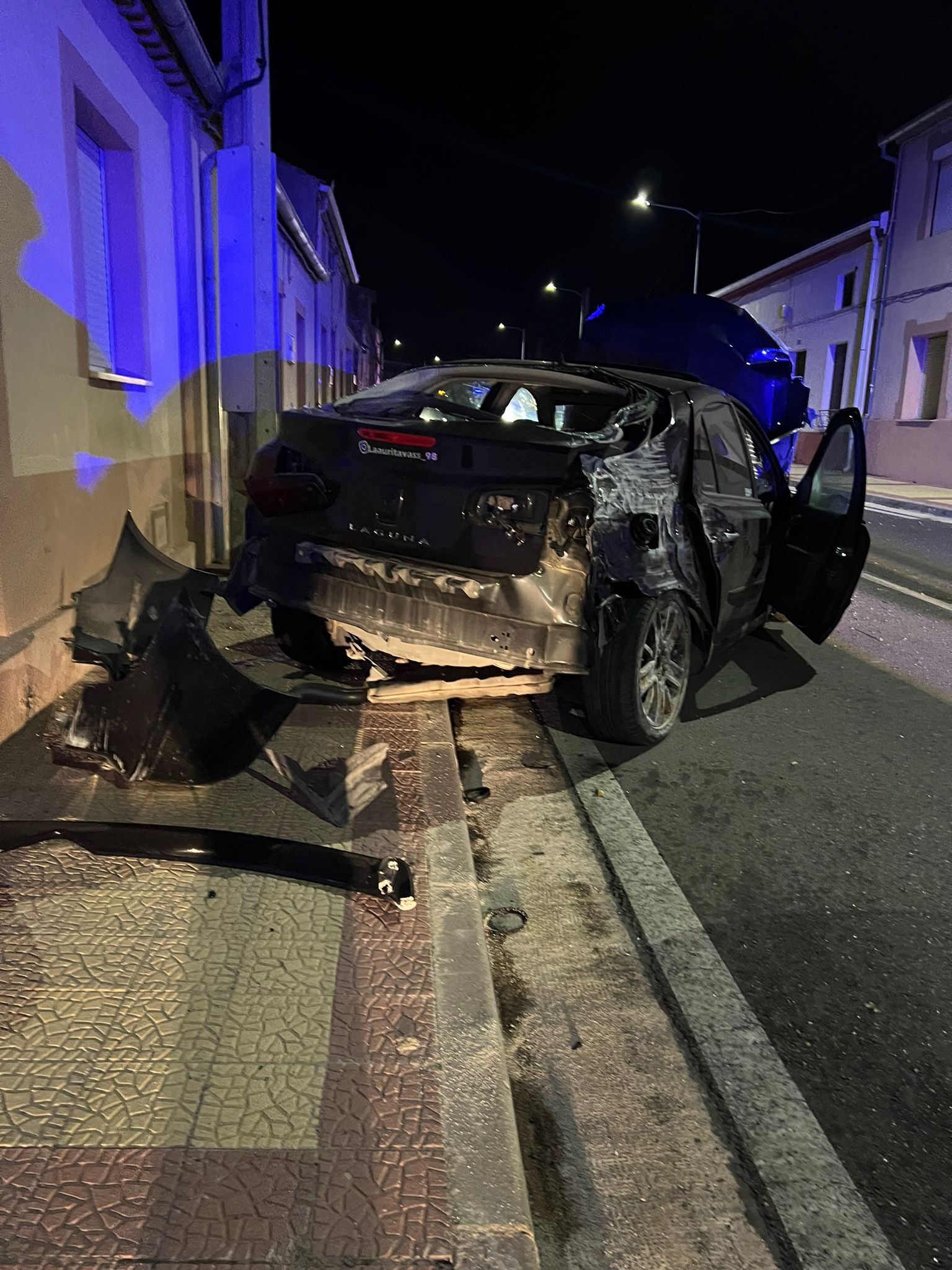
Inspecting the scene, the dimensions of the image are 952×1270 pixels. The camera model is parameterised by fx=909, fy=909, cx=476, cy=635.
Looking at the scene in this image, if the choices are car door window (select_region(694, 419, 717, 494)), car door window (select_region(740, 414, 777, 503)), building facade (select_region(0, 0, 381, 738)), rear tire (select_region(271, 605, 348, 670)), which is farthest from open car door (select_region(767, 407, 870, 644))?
building facade (select_region(0, 0, 381, 738))

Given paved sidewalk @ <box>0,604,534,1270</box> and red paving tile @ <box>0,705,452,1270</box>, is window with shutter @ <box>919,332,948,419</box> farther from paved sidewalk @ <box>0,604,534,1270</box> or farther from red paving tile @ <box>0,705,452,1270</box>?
red paving tile @ <box>0,705,452,1270</box>

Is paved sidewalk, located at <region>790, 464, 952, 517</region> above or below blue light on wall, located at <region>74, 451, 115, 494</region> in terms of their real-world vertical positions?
below

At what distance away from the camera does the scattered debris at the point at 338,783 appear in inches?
140

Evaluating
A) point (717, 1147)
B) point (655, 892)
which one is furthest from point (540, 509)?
point (717, 1147)

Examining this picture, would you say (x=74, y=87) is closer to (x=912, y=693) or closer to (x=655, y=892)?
(x=655, y=892)

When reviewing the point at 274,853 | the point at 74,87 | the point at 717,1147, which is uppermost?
the point at 74,87

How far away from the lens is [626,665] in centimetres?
414

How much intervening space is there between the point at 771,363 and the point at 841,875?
8.05 m

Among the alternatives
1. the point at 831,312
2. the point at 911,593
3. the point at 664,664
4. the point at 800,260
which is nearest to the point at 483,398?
the point at 664,664

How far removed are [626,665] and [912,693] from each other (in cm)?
247

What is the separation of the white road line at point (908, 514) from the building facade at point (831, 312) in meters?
6.86

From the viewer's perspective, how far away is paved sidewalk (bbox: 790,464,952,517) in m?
17.4

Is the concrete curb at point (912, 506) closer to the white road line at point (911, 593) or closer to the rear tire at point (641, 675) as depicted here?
the white road line at point (911, 593)

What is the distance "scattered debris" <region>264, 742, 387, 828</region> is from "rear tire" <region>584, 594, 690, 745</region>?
1.06m
